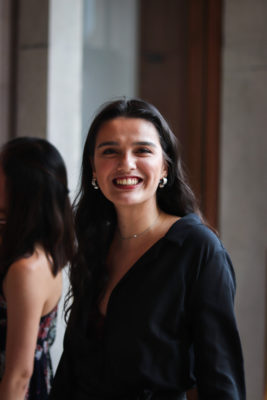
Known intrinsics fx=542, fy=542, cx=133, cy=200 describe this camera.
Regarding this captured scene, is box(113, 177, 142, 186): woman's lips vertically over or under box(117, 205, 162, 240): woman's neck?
over

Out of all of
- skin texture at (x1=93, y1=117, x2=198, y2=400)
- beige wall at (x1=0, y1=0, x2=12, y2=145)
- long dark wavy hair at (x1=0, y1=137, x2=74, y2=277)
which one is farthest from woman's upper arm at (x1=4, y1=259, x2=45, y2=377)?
beige wall at (x1=0, y1=0, x2=12, y2=145)

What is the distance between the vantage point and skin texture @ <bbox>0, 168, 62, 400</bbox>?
1.88m

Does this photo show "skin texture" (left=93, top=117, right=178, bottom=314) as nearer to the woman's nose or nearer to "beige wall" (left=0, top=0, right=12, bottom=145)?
the woman's nose

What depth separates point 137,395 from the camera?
164cm

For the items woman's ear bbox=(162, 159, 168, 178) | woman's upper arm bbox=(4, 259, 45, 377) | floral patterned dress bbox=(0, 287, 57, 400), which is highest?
woman's ear bbox=(162, 159, 168, 178)

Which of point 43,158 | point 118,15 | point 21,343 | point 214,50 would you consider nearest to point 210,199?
point 214,50

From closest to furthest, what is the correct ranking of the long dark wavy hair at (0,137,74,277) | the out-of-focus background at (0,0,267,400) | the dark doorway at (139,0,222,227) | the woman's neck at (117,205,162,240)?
the woman's neck at (117,205,162,240), the long dark wavy hair at (0,137,74,277), the out-of-focus background at (0,0,267,400), the dark doorway at (139,0,222,227)

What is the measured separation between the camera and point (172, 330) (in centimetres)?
162

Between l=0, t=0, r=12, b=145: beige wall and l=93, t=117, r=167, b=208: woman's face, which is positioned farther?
l=0, t=0, r=12, b=145: beige wall

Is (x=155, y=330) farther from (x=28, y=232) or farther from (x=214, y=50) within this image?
(x=214, y=50)

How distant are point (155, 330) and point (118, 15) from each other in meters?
2.76

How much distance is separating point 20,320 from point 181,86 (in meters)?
2.60

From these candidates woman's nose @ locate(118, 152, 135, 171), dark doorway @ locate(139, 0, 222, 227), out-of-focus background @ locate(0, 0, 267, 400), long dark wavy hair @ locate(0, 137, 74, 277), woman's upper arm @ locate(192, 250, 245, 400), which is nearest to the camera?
woman's upper arm @ locate(192, 250, 245, 400)

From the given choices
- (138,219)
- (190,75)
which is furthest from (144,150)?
(190,75)
